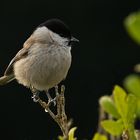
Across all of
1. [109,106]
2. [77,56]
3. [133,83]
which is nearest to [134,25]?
[133,83]

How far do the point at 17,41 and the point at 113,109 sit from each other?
5809 millimetres

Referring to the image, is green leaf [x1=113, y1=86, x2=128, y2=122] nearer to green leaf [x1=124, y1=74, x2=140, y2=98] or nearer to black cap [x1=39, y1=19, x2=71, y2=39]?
green leaf [x1=124, y1=74, x2=140, y2=98]

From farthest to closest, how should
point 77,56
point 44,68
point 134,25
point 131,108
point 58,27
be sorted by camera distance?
point 77,56
point 58,27
point 44,68
point 131,108
point 134,25

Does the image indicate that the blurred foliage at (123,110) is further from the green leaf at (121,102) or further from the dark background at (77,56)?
the dark background at (77,56)

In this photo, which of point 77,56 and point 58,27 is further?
point 77,56

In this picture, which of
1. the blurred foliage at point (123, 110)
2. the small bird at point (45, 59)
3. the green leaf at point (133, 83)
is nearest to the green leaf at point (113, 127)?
the blurred foliage at point (123, 110)

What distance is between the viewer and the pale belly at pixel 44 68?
2465 millimetres

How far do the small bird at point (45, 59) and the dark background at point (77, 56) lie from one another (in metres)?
3.31

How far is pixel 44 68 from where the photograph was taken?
2512mm

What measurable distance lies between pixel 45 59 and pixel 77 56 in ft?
14.1

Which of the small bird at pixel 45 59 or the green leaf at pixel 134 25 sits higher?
the green leaf at pixel 134 25

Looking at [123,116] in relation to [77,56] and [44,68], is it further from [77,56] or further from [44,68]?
[77,56]

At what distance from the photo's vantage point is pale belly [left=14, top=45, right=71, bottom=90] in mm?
2465

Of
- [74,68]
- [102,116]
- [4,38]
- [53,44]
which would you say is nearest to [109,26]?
[74,68]
